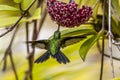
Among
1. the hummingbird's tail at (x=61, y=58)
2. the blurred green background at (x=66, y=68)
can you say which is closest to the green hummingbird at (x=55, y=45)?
the hummingbird's tail at (x=61, y=58)

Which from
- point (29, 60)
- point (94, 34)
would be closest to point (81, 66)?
point (29, 60)

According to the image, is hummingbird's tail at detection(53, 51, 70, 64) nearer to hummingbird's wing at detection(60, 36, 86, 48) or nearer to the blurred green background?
hummingbird's wing at detection(60, 36, 86, 48)

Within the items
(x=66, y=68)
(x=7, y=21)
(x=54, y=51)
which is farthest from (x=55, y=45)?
(x=66, y=68)

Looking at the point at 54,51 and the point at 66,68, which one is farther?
the point at 66,68

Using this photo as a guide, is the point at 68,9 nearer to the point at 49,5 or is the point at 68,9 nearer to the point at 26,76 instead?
the point at 49,5

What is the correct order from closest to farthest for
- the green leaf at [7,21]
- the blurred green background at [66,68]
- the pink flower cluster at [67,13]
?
1. the pink flower cluster at [67,13]
2. the green leaf at [7,21]
3. the blurred green background at [66,68]

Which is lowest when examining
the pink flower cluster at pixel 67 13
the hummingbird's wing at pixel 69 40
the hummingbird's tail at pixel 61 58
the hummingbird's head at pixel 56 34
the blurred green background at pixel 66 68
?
the blurred green background at pixel 66 68

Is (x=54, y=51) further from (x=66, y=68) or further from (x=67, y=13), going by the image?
(x=66, y=68)

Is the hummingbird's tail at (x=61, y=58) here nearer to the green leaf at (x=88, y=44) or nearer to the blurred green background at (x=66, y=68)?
the green leaf at (x=88, y=44)
